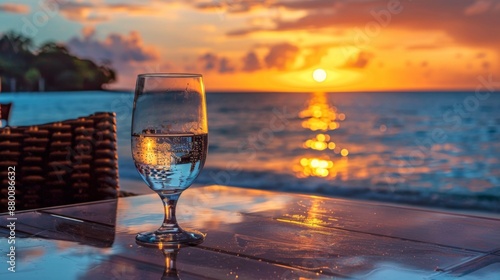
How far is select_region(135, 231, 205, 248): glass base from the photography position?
765 millimetres

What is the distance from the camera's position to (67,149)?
5.25 ft

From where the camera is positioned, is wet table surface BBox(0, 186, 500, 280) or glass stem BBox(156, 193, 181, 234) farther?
glass stem BBox(156, 193, 181, 234)

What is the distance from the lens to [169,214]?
833 millimetres

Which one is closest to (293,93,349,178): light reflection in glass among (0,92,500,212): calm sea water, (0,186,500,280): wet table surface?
(0,92,500,212): calm sea water

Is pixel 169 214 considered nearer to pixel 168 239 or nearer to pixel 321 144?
pixel 168 239

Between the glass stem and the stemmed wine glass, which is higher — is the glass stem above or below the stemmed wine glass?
below

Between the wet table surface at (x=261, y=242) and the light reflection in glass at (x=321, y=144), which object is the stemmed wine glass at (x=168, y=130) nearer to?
the wet table surface at (x=261, y=242)

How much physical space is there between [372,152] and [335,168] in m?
2.34

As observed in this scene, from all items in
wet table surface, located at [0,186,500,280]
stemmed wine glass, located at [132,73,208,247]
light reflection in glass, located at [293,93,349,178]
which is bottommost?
wet table surface, located at [0,186,500,280]

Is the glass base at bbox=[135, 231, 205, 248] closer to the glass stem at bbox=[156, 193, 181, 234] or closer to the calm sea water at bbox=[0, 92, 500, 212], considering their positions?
the glass stem at bbox=[156, 193, 181, 234]

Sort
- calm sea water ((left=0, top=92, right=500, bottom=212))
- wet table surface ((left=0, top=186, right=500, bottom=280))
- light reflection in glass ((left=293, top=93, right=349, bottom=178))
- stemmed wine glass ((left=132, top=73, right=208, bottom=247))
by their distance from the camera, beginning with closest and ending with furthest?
1. wet table surface ((left=0, top=186, right=500, bottom=280))
2. stemmed wine glass ((left=132, top=73, right=208, bottom=247))
3. calm sea water ((left=0, top=92, right=500, bottom=212))
4. light reflection in glass ((left=293, top=93, right=349, bottom=178))

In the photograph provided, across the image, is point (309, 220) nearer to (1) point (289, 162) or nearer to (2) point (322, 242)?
(2) point (322, 242)

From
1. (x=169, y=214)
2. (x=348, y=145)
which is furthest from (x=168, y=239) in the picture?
(x=348, y=145)

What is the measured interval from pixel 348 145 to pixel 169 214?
12.4m
